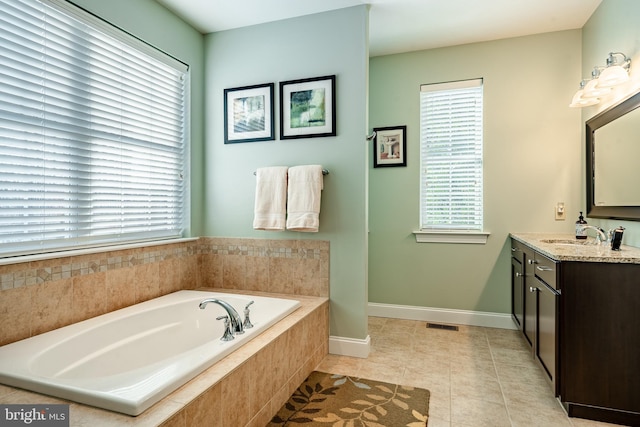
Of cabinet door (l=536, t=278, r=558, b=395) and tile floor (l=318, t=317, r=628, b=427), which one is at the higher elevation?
cabinet door (l=536, t=278, r=558, b=395)

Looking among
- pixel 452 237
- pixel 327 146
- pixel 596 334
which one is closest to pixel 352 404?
pixel 596 334

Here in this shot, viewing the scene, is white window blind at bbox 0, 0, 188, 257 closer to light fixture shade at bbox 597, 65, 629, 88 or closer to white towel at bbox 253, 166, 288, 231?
white towel at bbox 253, 166, 288, 231

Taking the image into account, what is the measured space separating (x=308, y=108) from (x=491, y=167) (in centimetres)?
182

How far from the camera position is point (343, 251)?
263 centimetres

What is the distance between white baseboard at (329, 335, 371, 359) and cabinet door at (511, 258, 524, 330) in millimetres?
1266

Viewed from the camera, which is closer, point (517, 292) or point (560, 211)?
point (517, 292)

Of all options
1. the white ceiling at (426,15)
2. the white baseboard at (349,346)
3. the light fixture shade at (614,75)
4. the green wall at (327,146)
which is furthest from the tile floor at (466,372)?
the white ceiling at (426,15)

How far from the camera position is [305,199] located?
255cm

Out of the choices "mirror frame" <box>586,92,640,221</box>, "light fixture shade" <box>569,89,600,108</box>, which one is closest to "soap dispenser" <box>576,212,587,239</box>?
"mirror frame" <box>586,92,640,221</box>

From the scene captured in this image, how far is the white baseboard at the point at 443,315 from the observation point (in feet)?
10.5

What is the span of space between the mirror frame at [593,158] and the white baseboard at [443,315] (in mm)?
1198

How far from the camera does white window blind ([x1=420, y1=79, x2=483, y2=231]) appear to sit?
10.7 feet

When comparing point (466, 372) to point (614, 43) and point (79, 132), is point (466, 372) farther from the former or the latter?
point (79, 132)

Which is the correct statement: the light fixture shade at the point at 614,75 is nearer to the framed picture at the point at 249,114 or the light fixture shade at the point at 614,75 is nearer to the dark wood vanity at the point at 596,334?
the dark wood vanity at the point at 596,334
